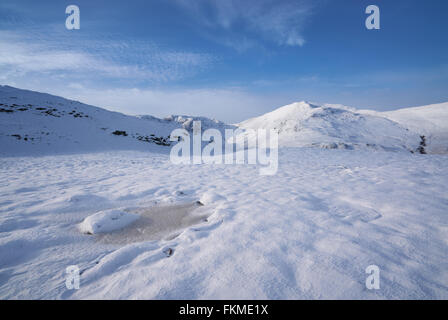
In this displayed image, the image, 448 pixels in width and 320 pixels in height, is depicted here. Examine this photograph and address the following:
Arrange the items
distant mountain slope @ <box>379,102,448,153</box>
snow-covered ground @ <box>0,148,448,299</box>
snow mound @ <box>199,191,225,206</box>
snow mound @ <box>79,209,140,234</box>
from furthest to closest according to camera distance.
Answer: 1. distant mountain slope @ <box>379,102,448,153</box>
2. snow mound @ <box>199,191,225,206</box>
3. snow mound @ <box>79,209,140,234</box>
4. snow-covered ground @ <box>0,148,448,299</box>

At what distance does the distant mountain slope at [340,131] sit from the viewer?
16.5 metres

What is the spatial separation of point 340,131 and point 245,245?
23162 mm

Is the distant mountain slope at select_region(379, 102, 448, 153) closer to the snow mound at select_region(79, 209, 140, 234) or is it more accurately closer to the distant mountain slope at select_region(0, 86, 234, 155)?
the snow mound at select_region(79, 209, 140, 234)

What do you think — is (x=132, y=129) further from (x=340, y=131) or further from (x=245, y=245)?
(x=340, y=131)

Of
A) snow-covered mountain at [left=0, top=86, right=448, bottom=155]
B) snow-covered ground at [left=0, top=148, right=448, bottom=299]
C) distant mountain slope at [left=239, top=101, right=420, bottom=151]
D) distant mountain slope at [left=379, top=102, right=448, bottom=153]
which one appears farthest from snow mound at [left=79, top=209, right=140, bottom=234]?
distant mountain slope at [left=379, top=102, right=448, bottom=153]

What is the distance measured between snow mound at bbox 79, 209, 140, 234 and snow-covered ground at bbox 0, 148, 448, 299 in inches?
6.4

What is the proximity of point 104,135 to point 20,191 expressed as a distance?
13.8 m

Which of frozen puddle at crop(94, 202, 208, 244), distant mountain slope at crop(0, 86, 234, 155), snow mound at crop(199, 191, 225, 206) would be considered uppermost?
distant mountain slope at crop(0, 86, 234, 155)

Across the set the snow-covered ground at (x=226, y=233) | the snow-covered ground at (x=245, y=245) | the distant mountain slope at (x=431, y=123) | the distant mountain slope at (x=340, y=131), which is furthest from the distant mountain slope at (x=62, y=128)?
the distant mountain slope at (x=431, y=123)

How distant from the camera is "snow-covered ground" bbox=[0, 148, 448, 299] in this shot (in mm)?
1890

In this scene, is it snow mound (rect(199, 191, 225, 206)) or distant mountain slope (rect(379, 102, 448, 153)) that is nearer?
snow mound (rect(199, 191, 225, 206))

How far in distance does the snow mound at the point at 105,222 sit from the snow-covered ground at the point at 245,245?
164 millimetres

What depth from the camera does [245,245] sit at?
256cm

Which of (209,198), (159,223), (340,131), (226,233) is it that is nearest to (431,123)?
(340,131)
